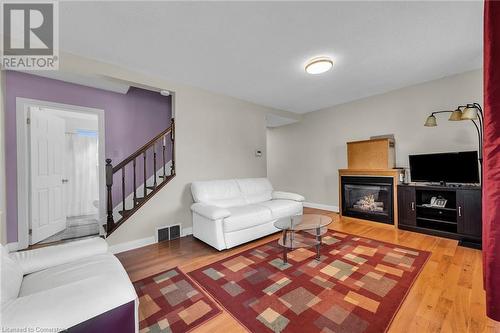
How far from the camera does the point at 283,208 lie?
3.46m

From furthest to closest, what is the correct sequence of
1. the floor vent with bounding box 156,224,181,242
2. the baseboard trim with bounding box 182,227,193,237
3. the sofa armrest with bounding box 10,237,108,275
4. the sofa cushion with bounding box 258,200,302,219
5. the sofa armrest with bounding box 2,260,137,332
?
1. the baseboard trim with bounding box 182,227,193,237
2. the sofa cushion with bounding box 258,200,302,219
3. the floor vent with bounding box 156,224,181,242
4. the sofa armrest with bounding box 10,237,108,275
5. the sofa armrest with bounding box 2,260,137,332

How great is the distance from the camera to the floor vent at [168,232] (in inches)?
124

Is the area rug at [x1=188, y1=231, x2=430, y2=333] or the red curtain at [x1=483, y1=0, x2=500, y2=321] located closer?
the red curtain at [x1=483, y1=0, x2=500, y2=321]

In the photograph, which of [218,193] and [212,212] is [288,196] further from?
[212,212]

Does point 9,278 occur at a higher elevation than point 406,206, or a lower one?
higher

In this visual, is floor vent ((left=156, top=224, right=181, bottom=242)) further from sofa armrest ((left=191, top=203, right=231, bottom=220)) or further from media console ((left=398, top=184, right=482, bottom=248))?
media console ((left=398, top=184, right=482, bottom=248))

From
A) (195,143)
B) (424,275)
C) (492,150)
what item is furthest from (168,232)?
(492,150)

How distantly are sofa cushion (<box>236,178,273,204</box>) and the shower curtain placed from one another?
3.80 meters

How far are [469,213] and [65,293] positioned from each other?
14.5ft

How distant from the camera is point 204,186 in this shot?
342cm

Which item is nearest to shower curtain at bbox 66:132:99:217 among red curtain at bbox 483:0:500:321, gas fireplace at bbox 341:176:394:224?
gas fireplace at bbox 341:176:394:224

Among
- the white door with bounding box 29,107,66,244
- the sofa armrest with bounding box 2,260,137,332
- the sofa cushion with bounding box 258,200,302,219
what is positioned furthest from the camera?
the sofa cushion with bounding box 258,200,302,219

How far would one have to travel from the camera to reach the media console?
9.25 ft

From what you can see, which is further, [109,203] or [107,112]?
[107,112]
